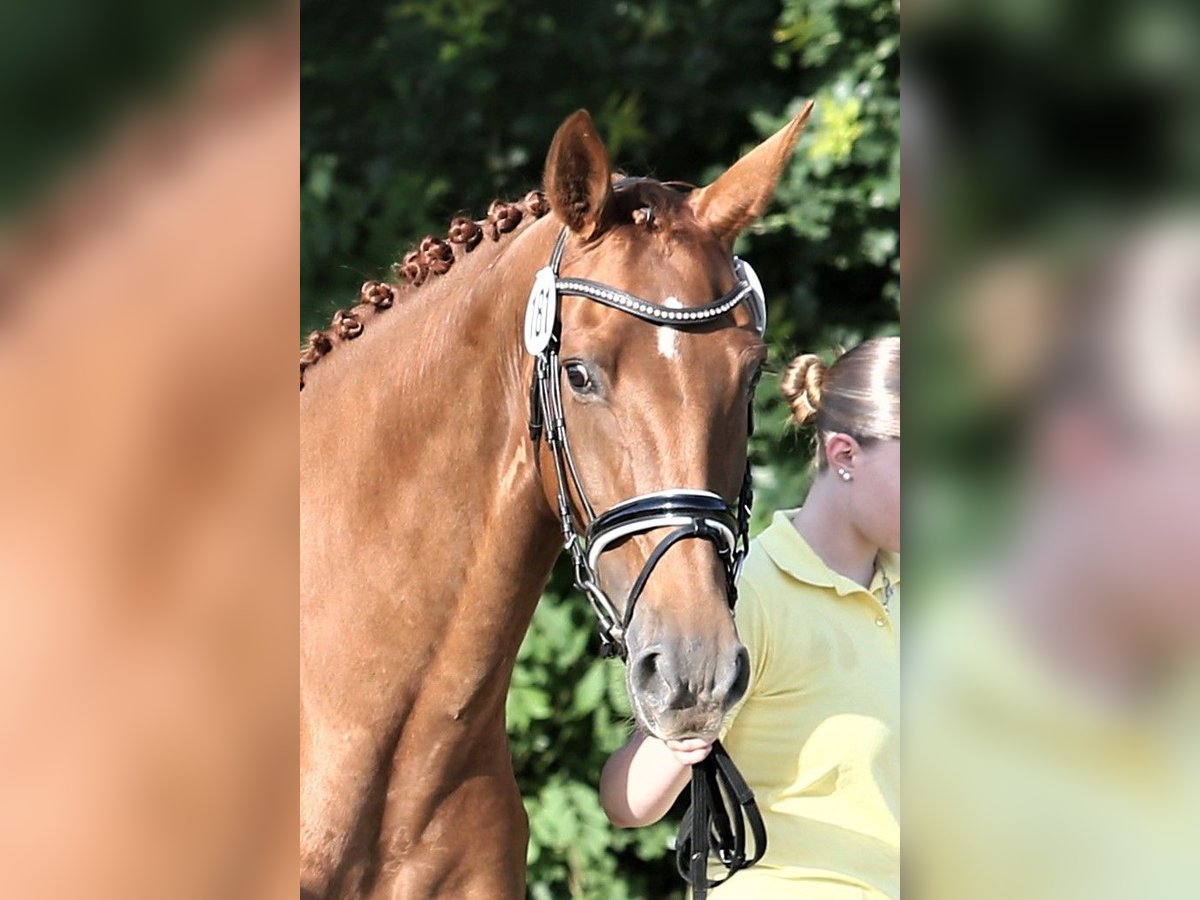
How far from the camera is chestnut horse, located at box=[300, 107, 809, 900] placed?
1.53 meters

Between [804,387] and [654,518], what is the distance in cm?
77

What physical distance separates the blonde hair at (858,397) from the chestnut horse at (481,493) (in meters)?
0.40

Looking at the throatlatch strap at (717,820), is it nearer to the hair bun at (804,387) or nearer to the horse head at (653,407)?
the horse head at (653,407)

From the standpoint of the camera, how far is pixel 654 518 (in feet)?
4.91

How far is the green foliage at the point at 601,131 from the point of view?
3.26 meters

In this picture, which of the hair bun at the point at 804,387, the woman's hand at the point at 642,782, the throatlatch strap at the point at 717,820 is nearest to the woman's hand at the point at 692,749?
the throatlatch strap at the point at 717,820

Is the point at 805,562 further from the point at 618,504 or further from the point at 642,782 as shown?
the point at 618,504
